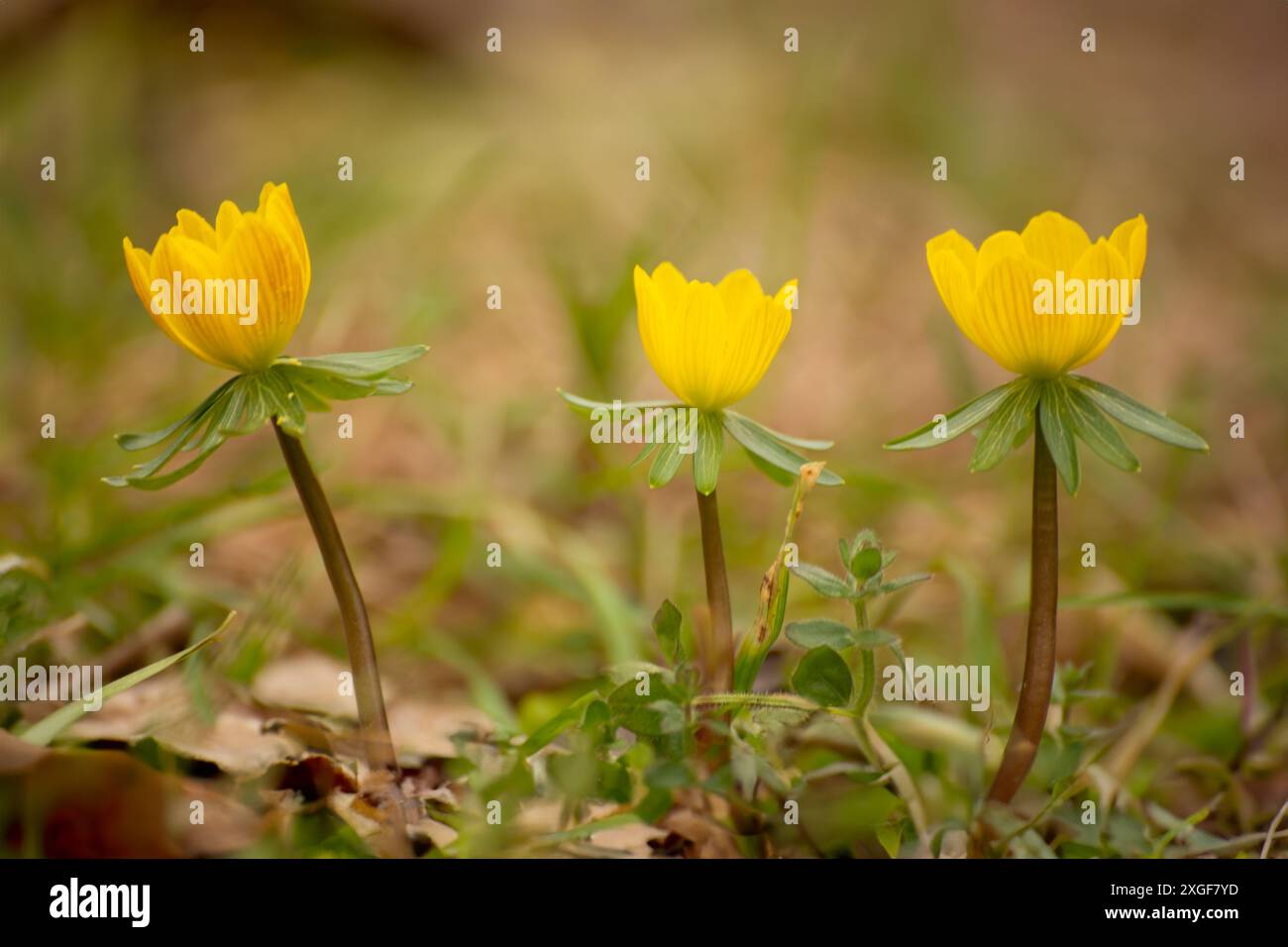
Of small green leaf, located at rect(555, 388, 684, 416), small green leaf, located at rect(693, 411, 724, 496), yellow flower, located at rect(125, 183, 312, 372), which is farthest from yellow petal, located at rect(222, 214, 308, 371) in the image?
small green leaf, located at rect(693, 411, 724, 496)

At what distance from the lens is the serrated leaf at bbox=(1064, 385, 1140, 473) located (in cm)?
72

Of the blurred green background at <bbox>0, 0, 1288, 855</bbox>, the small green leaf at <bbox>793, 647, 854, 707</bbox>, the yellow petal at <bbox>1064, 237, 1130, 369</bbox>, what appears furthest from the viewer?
the blurred green background at <bbox>0, 0, 1288, 855</bbox>

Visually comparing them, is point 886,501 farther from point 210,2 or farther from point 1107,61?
point 210,2

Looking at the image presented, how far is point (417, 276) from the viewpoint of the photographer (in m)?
2.44

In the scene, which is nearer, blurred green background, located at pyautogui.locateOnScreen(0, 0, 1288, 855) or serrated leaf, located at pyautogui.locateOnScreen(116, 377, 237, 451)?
serrated leaf, located at pyautogui.locateOnScreen(116, 377, 237, 451)

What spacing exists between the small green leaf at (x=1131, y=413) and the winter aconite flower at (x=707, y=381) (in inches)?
7.6

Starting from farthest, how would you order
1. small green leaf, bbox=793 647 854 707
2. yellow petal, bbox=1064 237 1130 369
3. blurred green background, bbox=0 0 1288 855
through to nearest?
blurred green background, bbox=0 0 1288 855 < small green leaf, bbox=793 647 854 707 < yellow petal, bbox=1064 237 1130 369

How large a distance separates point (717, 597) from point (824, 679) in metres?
0.10

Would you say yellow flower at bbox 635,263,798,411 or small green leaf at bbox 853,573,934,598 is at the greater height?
yellow flower at bbox 635,263,798,411

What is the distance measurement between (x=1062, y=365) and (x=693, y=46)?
10.5ft

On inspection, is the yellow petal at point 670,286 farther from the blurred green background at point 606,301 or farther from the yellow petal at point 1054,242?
the blurred green background at point 606,301

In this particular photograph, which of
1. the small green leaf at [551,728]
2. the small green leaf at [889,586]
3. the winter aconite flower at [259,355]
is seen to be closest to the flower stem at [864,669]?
the small green leaf at [889,586]

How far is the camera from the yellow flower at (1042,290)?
0.71 metres

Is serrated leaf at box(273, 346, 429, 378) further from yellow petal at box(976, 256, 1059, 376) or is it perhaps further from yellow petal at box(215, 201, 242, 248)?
yellow petal at box(976, 256, 1059, 376)
